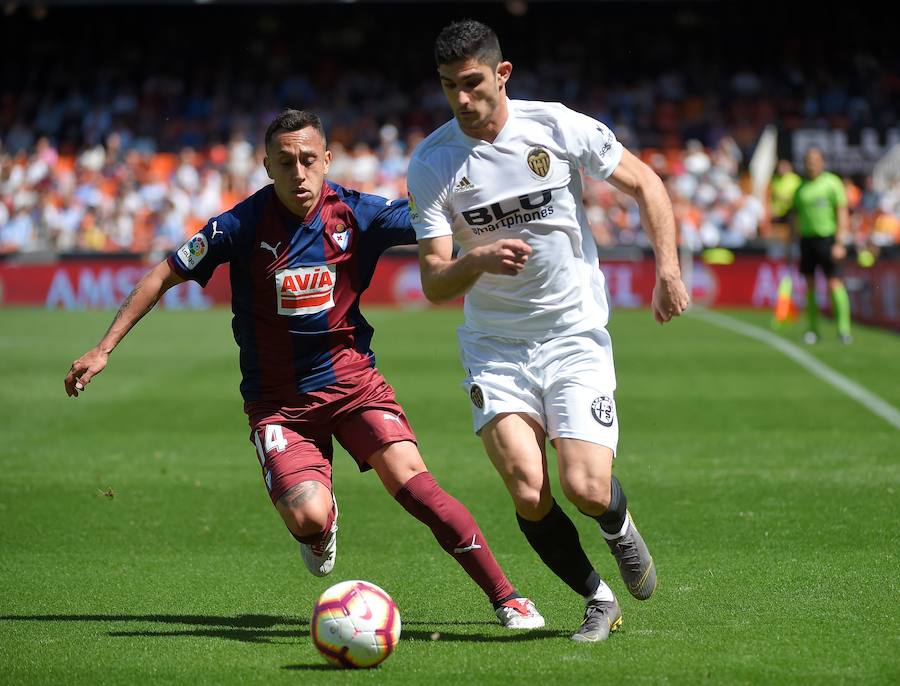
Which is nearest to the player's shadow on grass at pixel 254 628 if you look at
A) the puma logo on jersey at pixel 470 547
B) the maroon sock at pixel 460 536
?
the maroon sock at pixel 460 536

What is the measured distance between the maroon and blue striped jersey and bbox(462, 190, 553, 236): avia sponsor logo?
1.75 ft

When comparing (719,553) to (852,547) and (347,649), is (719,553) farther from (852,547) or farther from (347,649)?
(347,649)

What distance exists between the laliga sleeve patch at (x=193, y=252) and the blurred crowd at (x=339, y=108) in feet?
70.5

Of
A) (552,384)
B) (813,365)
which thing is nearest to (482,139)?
(552,384)

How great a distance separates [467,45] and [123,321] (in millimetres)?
1870

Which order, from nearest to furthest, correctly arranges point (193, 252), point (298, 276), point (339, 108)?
point (193, 252)
point (298, 276)
point (339, 108)

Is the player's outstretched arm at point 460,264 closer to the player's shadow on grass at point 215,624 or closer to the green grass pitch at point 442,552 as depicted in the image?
the green grass pitch at point 442,552

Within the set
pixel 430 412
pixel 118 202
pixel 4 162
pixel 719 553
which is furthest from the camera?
pixel 4 162

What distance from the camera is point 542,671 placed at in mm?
4676

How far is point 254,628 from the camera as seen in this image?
548 cm

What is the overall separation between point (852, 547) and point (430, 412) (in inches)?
244

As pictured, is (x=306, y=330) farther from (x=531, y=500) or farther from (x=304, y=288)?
(x=531, y=500)

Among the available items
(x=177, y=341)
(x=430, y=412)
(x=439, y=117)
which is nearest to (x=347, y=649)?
(x=430, y=412)

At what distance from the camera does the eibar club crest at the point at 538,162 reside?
17.5 ft
